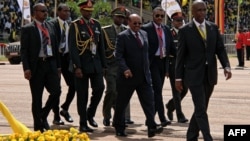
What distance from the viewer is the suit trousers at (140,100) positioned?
10.8m

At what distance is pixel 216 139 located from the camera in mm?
10516

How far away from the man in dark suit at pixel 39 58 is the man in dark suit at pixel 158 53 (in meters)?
1.70

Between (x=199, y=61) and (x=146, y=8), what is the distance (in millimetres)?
42994

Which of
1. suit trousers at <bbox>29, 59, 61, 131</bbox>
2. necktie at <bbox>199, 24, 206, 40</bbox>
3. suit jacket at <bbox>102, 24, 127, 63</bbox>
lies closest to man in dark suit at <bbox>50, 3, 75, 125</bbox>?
suit jacket at <bbox>102, 24, 127, 63</bbox>

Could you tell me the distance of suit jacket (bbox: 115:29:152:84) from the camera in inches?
426

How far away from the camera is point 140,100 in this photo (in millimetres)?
10891

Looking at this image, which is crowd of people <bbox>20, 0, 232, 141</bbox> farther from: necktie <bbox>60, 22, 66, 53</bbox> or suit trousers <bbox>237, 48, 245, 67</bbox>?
suit trousers <bbox>237, 48, 245, 67</bbox>

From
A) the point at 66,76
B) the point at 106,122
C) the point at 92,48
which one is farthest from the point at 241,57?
the point at 92,48

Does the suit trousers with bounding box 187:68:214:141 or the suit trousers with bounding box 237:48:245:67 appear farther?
the suit trousers with bounding box 237:48:245:67

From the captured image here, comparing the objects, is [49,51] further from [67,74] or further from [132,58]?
[67,74]

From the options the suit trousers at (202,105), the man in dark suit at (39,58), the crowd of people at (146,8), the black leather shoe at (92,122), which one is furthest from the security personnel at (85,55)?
the crowd of people at (146,8)

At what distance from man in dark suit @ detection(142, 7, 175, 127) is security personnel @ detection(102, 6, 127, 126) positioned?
1.84 ft

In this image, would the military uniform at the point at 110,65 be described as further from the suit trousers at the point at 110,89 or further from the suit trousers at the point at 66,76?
the suit trousers at the point at 66,76

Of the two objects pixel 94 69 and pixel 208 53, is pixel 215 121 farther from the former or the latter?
pixel 208 53
